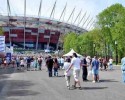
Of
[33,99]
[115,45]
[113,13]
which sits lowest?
[33,99]

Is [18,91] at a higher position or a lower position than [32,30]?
lower

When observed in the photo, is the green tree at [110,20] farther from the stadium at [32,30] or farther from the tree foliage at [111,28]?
the stadium at [32,30]

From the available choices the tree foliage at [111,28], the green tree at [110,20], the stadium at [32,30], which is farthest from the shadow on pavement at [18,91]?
the stadium at [32,30]

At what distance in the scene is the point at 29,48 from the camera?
18425 cm

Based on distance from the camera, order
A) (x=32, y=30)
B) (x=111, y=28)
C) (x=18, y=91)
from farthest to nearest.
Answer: (x=32, y=30) < (x=111, y=28) < (x=18, y=91)

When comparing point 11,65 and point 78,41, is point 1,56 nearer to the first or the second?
point 11,65

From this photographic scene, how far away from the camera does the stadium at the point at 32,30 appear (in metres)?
173

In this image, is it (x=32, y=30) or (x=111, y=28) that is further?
(x=32, y=30)

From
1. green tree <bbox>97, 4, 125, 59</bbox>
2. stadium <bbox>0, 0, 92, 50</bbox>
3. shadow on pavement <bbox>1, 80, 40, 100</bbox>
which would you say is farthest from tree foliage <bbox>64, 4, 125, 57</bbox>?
stadium <bbox>0, 0, 92, 50</bbox>

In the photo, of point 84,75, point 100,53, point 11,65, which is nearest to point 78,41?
point 100,53

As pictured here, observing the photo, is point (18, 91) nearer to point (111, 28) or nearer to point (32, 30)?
point (111, 28)

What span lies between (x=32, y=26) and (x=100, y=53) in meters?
77.2

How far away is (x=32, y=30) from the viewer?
179 meters

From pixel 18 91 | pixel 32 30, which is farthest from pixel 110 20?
pixel 32 30
